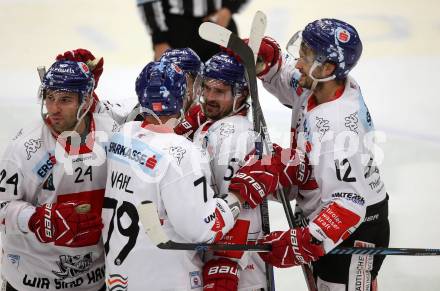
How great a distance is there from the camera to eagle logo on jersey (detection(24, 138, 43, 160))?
8.72ft

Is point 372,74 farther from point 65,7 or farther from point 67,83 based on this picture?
point 67,83

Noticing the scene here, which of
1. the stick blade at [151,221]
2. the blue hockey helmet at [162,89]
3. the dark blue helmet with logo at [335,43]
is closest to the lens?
the stick blade at [151,221]

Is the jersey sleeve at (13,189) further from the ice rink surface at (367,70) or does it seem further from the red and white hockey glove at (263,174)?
the ice rink surface at (367,70)

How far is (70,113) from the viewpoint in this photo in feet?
8.96

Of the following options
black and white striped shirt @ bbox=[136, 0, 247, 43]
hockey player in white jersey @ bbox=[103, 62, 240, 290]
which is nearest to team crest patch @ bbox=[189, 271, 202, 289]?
hockey player in white jersey @ bbox=[103, 62, 240, 290]

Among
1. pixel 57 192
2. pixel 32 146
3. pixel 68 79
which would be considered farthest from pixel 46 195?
pixel 68 79

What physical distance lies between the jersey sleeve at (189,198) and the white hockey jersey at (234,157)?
22 centimetres

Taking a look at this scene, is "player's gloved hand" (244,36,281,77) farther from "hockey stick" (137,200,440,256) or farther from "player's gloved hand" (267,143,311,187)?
"hockey stick" (137,200,440,256)

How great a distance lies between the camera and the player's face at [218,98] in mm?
2926

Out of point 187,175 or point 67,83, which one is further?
point 67,83

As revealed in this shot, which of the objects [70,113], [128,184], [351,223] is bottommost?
[351,223]

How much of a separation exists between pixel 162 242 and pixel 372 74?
3.45 meters

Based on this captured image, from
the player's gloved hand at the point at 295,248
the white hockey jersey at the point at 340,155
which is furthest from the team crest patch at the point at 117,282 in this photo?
the white hockey jersey at the point at 340,155

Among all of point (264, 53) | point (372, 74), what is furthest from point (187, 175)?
point (372, 74)
